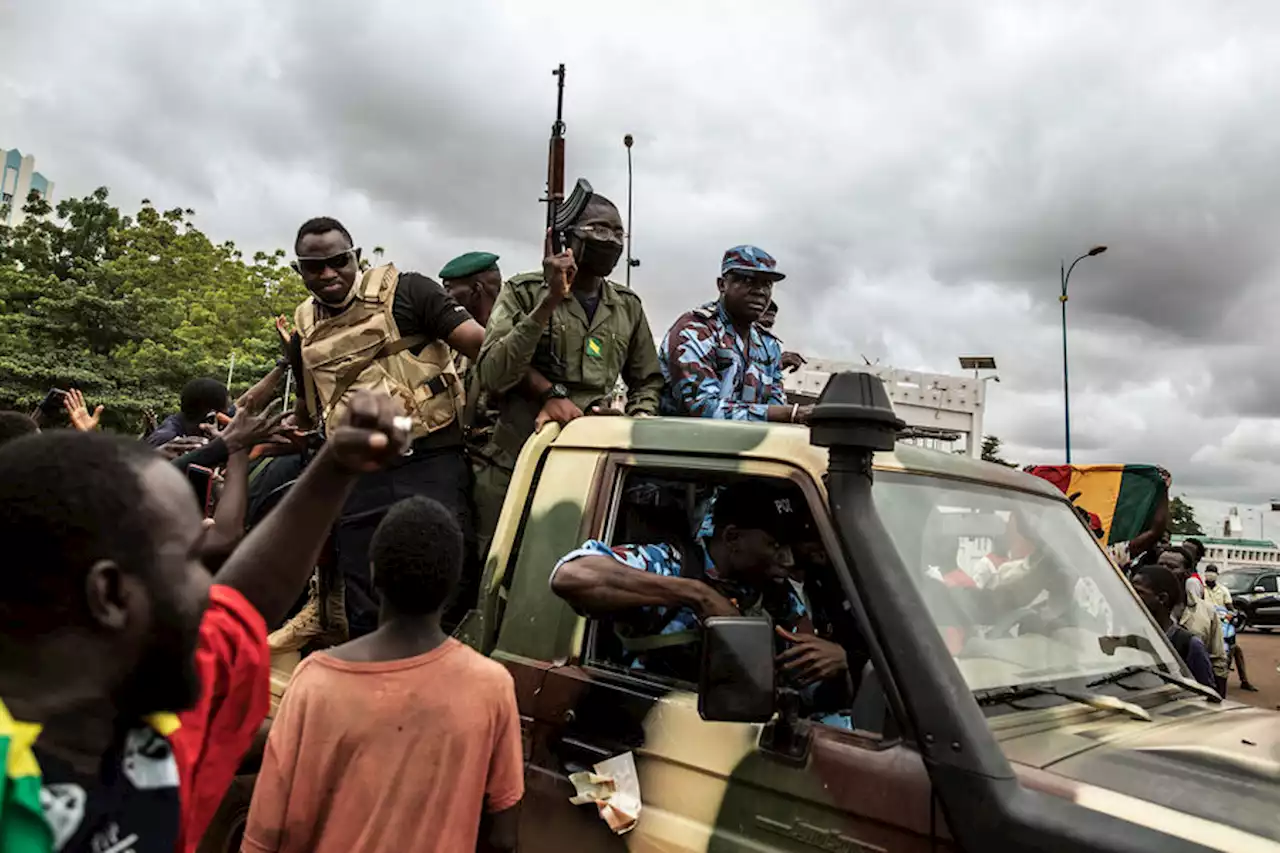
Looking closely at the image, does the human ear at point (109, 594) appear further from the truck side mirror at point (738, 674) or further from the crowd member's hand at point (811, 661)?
the crowd member's hand at point (811, 661)

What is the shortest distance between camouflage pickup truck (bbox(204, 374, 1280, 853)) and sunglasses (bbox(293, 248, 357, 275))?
1.08 meters

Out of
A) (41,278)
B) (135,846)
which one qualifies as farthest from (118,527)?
(41,278)

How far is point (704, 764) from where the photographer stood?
2053 mm

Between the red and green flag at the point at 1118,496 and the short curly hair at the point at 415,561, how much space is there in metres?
4.80

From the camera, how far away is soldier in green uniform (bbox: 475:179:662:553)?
10.8 ft

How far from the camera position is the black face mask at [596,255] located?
12.0 feet

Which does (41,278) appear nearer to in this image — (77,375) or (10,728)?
(77,375)

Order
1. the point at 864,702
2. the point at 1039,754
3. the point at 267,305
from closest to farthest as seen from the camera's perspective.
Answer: the point at 1039,754
the point at 864,702
the point at 267,305

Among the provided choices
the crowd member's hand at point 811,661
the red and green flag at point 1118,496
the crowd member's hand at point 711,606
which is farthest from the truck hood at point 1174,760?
the red and green flag at point 1118,496

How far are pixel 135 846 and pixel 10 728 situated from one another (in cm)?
20

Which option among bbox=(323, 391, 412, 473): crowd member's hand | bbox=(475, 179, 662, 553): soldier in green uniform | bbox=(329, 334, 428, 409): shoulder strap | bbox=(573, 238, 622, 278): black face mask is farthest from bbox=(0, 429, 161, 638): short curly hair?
bbox=(573, 238, 622, 278): black face mask

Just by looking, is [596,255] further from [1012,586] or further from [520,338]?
[1012,586]

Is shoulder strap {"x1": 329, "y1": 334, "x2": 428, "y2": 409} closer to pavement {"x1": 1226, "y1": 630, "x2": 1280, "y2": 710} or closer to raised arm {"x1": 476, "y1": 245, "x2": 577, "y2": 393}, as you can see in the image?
raised arm {"x1": 476, "y1": 245, "x2": 577, "y2": 393}

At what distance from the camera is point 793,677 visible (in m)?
2.14
